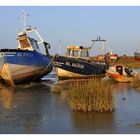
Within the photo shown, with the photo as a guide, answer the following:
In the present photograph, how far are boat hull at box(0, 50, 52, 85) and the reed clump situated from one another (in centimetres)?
1415

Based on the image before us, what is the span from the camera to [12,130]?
10977 millimetres

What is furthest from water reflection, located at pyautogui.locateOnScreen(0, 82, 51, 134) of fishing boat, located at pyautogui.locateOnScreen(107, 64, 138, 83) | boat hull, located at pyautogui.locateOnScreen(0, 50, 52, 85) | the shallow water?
fishing boat, located at pyautogui.locateOnScreen(107, 64, 138, 83)

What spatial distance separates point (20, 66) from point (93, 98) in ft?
48.8

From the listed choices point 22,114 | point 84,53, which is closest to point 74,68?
point 84,53

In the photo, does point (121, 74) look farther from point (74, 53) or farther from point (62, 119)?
point (62, 119)

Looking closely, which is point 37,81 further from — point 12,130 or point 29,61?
point 12,130

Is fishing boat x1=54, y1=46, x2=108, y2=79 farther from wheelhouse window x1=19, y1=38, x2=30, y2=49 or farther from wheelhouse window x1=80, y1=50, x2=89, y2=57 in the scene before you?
wheelhouse window x1=19, y1=38, x2=30, y2=49


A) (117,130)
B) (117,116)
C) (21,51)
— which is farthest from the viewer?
(21,51)

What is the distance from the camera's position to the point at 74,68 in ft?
113

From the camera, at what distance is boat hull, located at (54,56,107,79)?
34.5 metres

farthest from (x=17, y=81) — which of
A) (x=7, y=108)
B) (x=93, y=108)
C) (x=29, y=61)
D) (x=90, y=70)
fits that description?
(x=93, y=108)

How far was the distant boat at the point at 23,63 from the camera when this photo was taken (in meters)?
27.6

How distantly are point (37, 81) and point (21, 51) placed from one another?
429cm

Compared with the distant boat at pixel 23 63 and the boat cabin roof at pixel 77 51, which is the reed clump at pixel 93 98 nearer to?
the distant boat at pixel 23 63
